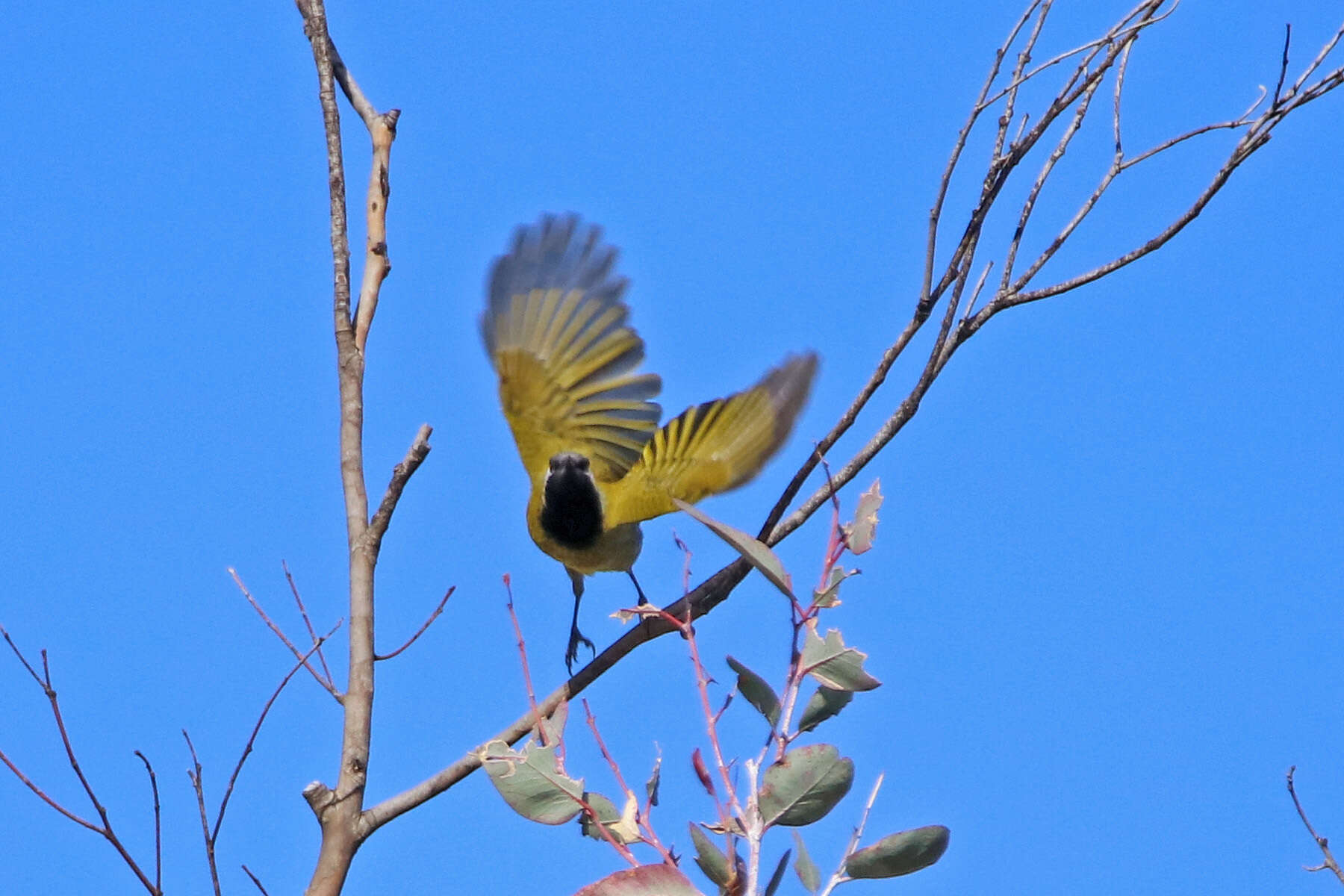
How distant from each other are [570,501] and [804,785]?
2726 millimetres

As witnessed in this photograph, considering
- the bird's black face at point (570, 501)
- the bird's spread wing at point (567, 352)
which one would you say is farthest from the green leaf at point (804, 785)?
the bird's black face at point (570, 501)

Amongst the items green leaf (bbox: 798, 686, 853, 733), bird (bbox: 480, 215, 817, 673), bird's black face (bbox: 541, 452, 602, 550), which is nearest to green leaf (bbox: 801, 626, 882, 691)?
→ green leaf (bbox: 798, 686, 853, 733)

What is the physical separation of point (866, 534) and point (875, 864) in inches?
14.2

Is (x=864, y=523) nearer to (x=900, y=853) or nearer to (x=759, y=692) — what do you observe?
(x=759, y=692)

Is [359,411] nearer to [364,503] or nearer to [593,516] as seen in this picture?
[364,503]

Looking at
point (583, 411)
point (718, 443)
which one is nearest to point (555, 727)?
point (718, 443)

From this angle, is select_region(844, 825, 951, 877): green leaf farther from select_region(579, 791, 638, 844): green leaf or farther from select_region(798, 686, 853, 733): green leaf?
select_region(579, 791, 638, 844): green leaf

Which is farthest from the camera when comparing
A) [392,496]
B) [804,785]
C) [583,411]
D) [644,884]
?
[583,411]

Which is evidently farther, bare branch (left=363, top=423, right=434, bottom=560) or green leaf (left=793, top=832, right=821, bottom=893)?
bare branch (left=363, top=423, right=434, bottom=560)

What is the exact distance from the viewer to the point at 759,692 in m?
1.70

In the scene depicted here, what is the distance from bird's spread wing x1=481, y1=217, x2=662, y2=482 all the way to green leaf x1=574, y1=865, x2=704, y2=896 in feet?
8.38

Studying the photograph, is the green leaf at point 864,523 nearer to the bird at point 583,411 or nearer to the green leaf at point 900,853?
the green leaf at point 900,853

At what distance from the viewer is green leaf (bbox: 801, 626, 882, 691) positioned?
1554 mm

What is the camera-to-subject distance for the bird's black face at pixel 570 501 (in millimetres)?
4227
